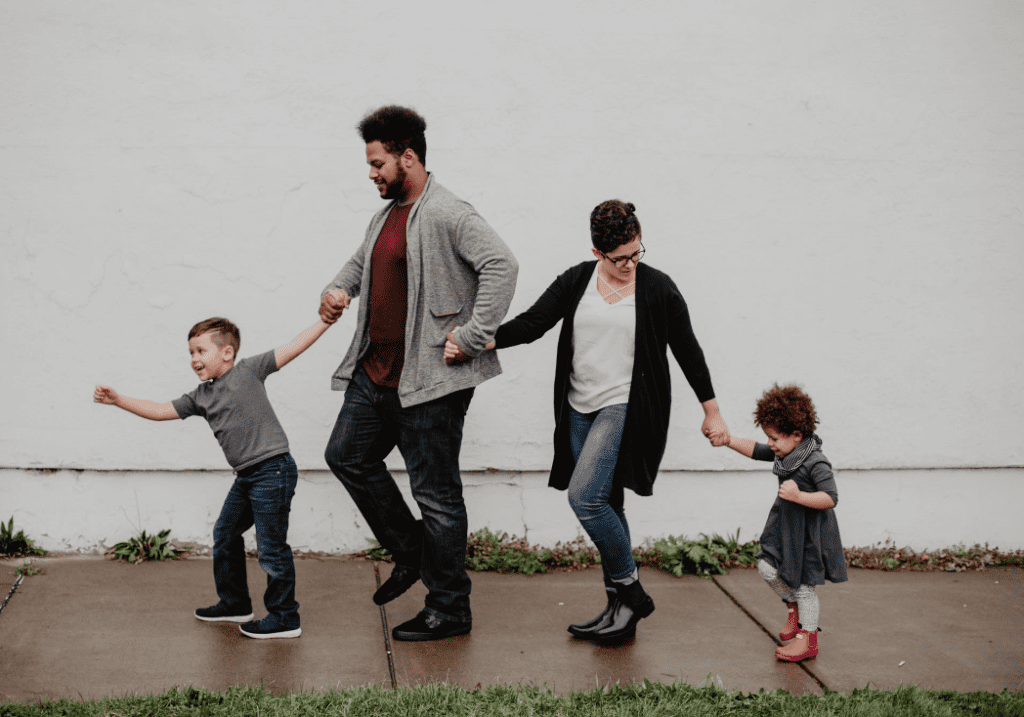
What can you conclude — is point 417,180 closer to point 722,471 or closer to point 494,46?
point 494,46

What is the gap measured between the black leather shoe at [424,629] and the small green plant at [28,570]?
1885 millimetres

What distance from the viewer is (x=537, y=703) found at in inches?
133

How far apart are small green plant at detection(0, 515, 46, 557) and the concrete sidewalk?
9cm

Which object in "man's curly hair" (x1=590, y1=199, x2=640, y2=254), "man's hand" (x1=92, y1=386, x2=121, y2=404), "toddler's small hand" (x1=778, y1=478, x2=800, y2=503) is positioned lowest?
"toddler's small hand" (x1=778, y1=478, x2=800, y2=503)

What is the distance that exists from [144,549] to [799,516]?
3.21m

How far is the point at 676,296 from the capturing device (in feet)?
12.8

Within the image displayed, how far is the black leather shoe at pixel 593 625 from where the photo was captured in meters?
4.02

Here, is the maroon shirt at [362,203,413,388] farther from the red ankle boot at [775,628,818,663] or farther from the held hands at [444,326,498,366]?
the red ankle boot at [775,628,818,663]

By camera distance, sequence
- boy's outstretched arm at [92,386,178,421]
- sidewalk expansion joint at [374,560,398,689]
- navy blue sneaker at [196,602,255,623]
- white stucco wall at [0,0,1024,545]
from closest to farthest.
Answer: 1. sidewalk expansion joint at [374,560,398,689]
2. boy's outstretched arm at [92,386,178,421]
3. navy blue sneaker at [196,602,255,623]
4. white stucco wall at [0,0,1024,545]

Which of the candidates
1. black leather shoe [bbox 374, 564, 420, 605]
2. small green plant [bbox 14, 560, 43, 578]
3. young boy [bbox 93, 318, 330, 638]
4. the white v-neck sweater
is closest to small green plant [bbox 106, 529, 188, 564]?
small green plant [bbox 14, 560, 43, 578]

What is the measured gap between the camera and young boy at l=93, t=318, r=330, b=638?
12.8ft

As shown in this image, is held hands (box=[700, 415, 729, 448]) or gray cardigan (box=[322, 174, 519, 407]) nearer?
gray cardigan (box=[322, 174, 519, 407])

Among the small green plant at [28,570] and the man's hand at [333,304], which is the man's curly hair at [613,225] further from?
the small green plant at [28,570]

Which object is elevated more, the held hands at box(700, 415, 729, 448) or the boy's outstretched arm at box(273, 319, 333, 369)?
the boy's outstretched arm at box(273, 319, 333, 369)
